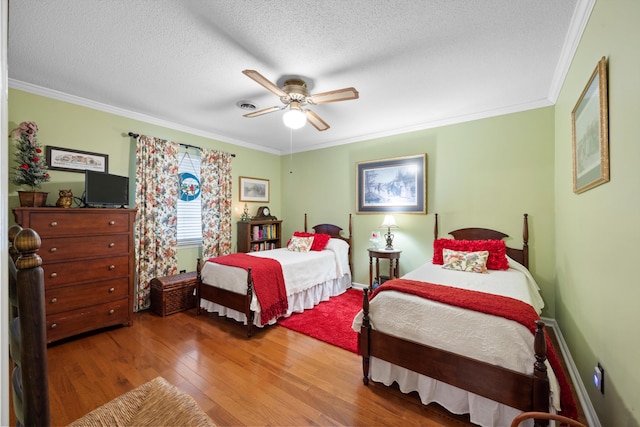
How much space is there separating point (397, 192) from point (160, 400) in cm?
371

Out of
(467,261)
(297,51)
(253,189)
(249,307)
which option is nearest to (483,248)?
(467,261)

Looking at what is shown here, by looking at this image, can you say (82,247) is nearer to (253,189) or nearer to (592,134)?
(253,189)

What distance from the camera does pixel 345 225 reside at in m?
4.71

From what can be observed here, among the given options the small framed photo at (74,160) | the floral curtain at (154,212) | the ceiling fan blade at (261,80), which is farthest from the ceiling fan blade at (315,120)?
the small framed photo at (74,160)

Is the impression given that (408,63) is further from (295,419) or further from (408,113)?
(295,419)

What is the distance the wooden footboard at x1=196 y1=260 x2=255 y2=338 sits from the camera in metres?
2.83

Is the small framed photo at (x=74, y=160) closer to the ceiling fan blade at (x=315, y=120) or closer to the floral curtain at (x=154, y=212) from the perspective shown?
the floral curtain at (x=154, y=212)

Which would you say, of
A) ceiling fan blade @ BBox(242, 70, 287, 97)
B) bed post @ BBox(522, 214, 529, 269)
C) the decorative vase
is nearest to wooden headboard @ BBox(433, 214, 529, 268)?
bed post @ BBox(522, 214, 529, 269)

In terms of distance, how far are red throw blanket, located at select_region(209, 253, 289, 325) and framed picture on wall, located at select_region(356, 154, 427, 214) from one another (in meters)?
1.95

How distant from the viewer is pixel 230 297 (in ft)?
9.95

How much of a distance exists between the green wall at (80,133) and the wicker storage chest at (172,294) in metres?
0.52

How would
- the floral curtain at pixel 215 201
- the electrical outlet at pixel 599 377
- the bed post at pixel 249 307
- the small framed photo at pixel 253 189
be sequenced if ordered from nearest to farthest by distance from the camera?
1. the electrical outlet at pixel 599 377
2. the bed post at pixel 249 307
3. the floral curtain at pixel 215 201
4. the small framed photo at pixel 253 189

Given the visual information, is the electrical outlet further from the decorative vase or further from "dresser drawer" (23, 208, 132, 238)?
the decorative vase

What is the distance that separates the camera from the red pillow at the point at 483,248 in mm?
3012
